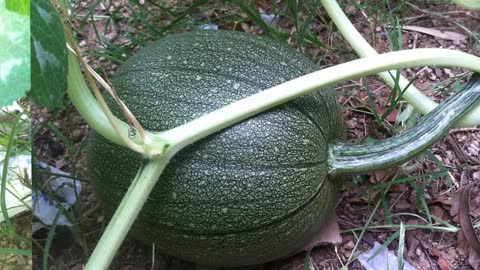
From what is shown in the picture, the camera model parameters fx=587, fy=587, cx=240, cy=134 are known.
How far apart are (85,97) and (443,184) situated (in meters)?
1.18

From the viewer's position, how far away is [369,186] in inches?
70.8

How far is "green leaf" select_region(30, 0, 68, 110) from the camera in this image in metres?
0.92

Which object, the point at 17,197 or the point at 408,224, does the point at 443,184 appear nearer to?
the point at 408,224

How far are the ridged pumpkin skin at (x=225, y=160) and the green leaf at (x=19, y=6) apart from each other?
610mm

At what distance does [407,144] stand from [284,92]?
1.22 ft

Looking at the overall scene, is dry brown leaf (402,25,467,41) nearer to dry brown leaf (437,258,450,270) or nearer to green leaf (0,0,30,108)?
dry brown leaf (437,258,450,270)

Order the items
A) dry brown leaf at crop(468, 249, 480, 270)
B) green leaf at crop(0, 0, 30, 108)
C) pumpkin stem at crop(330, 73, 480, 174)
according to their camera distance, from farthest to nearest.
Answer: dry brown leaf at crop(468, 249, 480, 270), pumpkin stem at crop(330, 73, 480, 174), green leaf at crop(0, 0, 30, 108)

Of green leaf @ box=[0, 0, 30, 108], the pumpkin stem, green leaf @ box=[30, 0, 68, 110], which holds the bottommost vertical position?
the pumpkin stem

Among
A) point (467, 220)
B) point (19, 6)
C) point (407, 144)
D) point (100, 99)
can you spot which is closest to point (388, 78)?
point (407, 144)

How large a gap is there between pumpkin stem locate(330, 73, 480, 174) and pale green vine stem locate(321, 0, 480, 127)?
44 millimetres

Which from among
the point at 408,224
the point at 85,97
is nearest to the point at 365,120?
the point at 408,224

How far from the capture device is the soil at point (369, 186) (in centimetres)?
169

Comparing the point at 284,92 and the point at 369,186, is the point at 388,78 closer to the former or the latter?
the point at 369,186

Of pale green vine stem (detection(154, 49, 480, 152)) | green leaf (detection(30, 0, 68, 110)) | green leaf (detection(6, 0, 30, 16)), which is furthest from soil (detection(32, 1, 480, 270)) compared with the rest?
green leaf (detection(6, 0, 30, 16))
